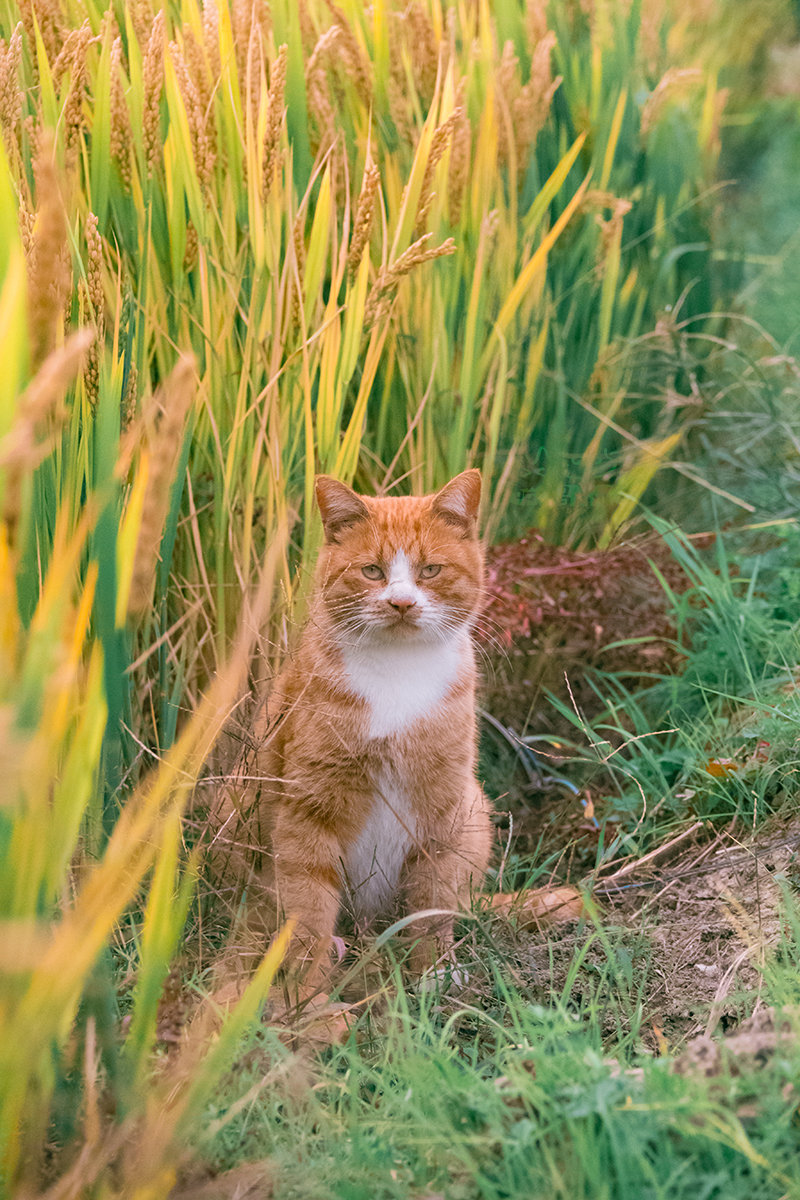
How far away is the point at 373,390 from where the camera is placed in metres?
2.69

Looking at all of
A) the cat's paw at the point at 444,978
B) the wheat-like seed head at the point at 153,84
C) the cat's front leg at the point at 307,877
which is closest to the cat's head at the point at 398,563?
the cat's front leg at the point at 307,877

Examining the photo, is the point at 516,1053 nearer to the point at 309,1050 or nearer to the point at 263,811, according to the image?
the point at 309,1050

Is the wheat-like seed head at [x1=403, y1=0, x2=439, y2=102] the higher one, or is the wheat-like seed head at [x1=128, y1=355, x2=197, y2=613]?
the wheat-like seed head at [x1=403, y1=0, x2=439, y2=102]

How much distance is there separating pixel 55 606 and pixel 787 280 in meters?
3.80

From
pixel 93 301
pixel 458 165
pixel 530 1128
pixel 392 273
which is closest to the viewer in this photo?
pixel 530 1128

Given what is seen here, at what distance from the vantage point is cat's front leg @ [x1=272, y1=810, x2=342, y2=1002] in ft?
6.28

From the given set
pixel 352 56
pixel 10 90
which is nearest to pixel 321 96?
pixel 352 56

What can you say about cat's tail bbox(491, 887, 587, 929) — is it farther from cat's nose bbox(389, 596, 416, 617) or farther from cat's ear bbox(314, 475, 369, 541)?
cat's ear bbox(314, 475, 369, 541)

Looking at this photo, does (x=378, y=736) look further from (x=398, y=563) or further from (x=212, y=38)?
(x=212, y=38)

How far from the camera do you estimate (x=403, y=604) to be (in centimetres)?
194

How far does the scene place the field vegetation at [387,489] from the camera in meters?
1.16

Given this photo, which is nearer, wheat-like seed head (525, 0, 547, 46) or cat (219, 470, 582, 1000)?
cat (219, 470, 582, 1000)

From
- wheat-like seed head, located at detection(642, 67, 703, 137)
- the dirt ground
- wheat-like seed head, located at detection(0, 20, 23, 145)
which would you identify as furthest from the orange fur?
wheat-like seed head, located at detection(642, 67, 703, 137)

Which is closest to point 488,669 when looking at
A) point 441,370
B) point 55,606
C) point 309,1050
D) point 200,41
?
point 441,370
